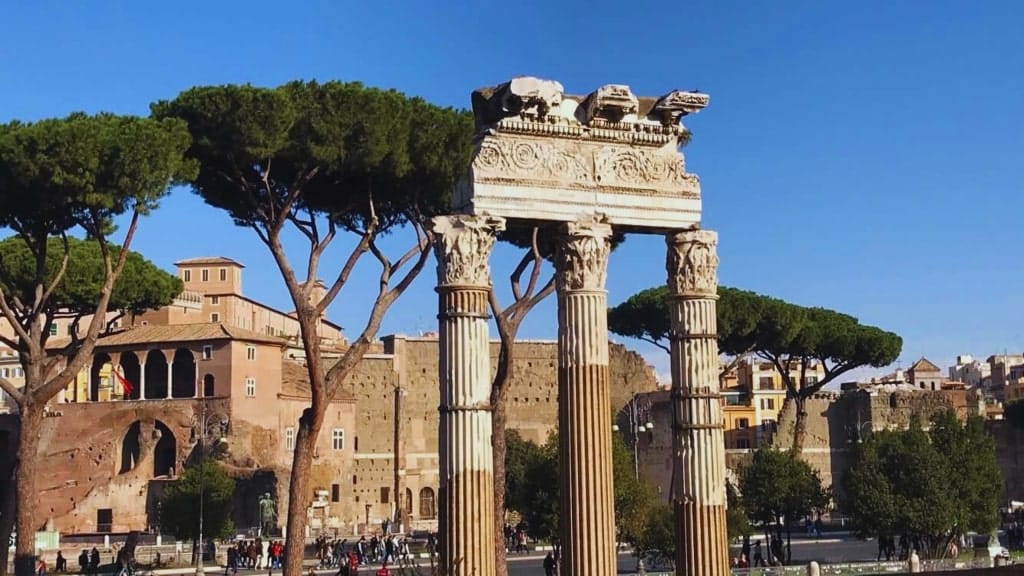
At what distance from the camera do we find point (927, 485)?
1065 inches

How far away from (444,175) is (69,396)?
38.9 meters

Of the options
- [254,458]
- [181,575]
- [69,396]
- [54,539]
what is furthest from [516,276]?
[69,396]

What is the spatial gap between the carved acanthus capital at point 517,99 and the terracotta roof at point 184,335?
3753 centimetres

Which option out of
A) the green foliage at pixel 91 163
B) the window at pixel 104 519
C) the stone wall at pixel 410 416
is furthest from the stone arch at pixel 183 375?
the green foliage at pixel 91 163

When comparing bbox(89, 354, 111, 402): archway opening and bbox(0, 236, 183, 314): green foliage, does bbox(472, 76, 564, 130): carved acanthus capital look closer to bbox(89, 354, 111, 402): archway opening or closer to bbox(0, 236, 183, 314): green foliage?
bbox(0, 236, 183, 314): green foliage

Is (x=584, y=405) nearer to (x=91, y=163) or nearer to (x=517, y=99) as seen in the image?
(x=517, y=99)

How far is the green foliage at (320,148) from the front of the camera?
66.4 ft

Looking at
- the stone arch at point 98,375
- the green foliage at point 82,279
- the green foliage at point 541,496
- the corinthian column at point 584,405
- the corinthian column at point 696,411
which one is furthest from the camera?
the stone arch at point 98,375

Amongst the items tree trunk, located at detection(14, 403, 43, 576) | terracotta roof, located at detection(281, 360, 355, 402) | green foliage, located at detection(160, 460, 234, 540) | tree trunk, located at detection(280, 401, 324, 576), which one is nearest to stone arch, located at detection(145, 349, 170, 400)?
terracotta roof, located at detection(281, 360, 355, 402)

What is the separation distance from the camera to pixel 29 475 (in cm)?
2128

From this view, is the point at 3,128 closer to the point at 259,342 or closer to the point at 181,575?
the point at 181,575

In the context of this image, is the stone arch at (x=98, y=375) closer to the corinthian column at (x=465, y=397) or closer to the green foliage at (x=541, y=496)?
the green foliage at (x=541, y=496)

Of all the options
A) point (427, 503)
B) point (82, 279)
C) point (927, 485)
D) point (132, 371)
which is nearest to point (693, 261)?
point (927, 485)

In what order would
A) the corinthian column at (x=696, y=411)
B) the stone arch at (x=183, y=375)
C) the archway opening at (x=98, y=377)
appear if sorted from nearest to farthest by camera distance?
the corinthian column at (x=696, y=411)
the stone arch at (x=183, y=375)
the archway opening at (x=98, y=377)
